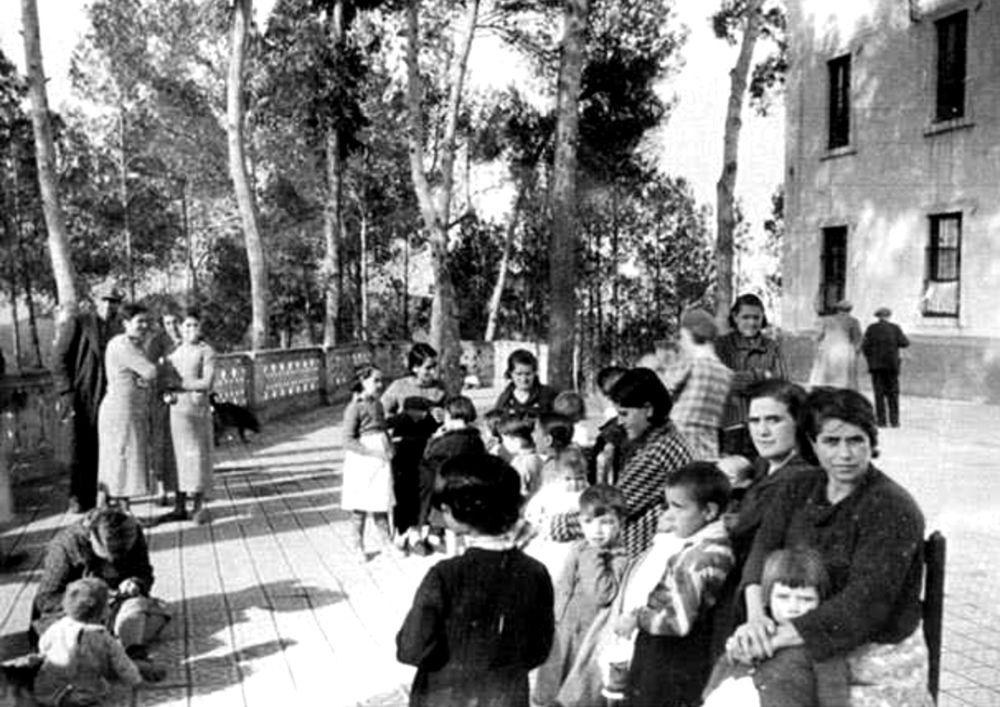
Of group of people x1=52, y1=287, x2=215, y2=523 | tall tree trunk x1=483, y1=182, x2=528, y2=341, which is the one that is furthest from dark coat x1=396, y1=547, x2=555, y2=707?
tall tree trunk x1=483, y1=182, x2=528, y2=341

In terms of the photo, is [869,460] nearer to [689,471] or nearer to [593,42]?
[689,471]

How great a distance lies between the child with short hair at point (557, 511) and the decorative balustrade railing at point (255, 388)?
3.76 meters

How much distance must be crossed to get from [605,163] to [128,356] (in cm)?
2805

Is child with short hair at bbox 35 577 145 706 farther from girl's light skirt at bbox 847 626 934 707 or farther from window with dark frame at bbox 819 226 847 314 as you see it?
window with dark frame at bbox 819 226 847 314

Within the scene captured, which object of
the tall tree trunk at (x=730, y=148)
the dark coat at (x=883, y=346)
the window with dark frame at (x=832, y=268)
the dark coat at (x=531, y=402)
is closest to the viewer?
the dark coat at (x=531, y=402)

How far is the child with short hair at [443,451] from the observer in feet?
24.6

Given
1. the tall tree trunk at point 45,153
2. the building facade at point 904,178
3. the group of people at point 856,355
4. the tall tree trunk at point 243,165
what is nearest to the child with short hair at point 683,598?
the group of people at point 856,355

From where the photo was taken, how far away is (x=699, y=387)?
20.2 feet

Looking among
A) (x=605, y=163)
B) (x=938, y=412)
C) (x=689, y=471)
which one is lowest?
(x=938, y=412)

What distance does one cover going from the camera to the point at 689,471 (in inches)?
156

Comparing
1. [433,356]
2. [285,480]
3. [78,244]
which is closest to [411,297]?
[78,244]

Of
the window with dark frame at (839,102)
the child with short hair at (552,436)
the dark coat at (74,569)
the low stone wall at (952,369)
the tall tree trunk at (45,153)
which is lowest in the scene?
the low stone wall at (952,369)

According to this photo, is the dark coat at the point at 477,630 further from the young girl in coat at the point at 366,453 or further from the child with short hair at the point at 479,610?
the young girl in coat at the point at 366,453

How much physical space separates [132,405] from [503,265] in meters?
33.1
